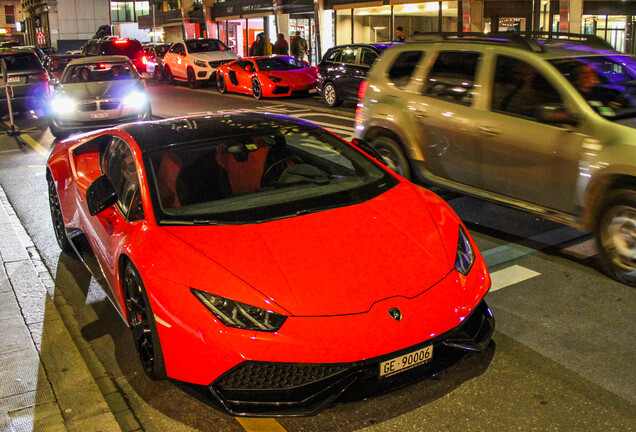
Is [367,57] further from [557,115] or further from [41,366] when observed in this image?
[41,366]

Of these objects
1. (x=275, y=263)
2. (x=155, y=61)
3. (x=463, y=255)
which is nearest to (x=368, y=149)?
(x=463, y=255)

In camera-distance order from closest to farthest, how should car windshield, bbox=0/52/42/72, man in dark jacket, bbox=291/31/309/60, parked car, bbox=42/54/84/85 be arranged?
car windshield, bbox=0/52/42/72 → parked car, bbox=42/54/84/85 → man in dark jacket, bbox=291/31/309/60

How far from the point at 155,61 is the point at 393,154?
23.9 meters

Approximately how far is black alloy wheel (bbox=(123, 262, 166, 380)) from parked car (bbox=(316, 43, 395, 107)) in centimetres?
1320

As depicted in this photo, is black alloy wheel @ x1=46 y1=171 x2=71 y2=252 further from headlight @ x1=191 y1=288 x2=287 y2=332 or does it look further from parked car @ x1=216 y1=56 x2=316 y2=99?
parked car @ x1=216 y1=56 x2=316 y2=99

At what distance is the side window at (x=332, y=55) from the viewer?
1803 centimetres

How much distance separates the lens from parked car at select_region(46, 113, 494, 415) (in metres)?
3.37

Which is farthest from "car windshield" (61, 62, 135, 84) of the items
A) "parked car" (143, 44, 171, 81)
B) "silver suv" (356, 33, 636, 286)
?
"parked car" (143, 44, 171, 81)

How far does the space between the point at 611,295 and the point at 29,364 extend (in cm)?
408

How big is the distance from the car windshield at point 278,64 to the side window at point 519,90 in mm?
15136

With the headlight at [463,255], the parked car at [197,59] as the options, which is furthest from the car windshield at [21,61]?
the headlight at [463,255]

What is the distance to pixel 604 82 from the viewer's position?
19.5 ft

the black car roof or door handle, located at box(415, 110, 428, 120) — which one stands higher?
the black car roof

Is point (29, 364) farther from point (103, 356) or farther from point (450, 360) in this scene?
point (450, 360)
